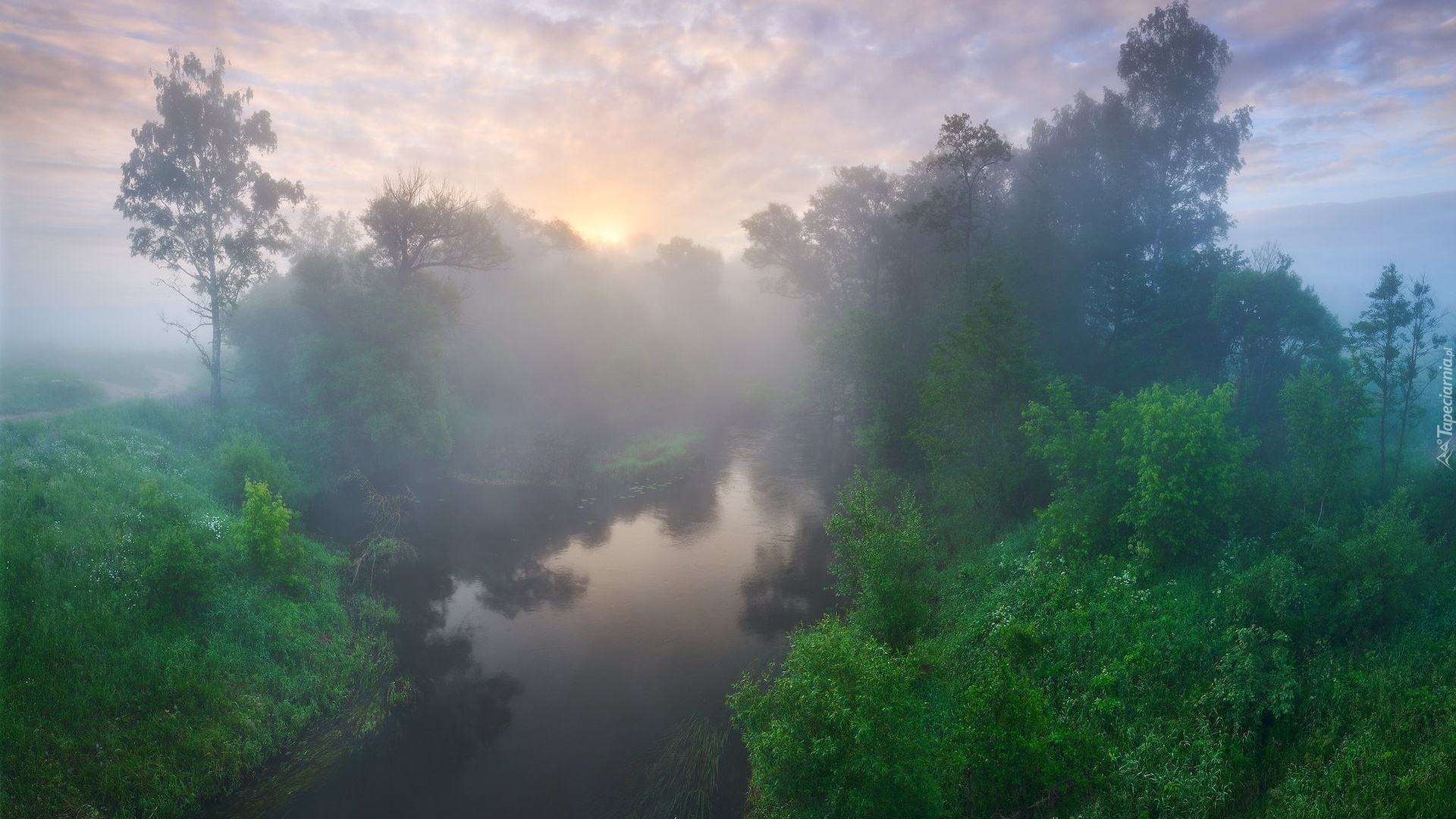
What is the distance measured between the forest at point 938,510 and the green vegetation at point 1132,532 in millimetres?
117

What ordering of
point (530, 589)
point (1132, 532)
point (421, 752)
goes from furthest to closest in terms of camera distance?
point (530, 589) → point (1132, 532) → point (421, 752)

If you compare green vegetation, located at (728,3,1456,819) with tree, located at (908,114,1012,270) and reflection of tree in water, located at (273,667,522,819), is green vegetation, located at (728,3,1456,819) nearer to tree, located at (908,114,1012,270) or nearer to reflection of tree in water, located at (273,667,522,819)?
tree, located at (908,114,1012,270)

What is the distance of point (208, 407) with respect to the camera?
34375 millimetres

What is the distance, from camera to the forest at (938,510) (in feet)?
36.3

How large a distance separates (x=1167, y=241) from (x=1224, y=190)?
172 inches

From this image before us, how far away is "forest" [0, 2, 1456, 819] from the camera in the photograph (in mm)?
11078

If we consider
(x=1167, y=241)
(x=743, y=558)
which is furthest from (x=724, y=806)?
(x=1167, y=241)

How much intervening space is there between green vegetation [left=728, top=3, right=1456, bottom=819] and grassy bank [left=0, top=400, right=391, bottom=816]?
1347 centimetres

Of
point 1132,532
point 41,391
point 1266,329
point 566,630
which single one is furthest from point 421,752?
point 1266,329

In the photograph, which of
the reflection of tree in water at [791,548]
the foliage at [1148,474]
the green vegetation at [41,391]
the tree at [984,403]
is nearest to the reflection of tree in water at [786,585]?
the reflection of tree in water at [791,548]

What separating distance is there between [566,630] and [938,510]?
19.0 meters

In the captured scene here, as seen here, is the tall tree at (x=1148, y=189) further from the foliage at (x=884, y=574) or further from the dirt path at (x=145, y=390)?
the dirt path at (x=145, y=390)

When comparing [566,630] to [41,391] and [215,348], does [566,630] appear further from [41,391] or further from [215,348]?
[41,391]

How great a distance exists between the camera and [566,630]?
22656mm
